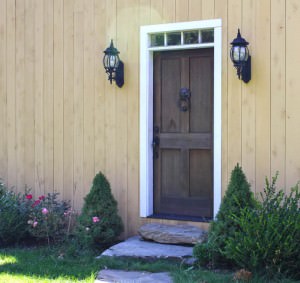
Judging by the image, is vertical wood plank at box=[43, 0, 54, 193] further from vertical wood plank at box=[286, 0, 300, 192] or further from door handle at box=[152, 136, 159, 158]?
vertical wood plank at box=[286, 0, 300, 192]

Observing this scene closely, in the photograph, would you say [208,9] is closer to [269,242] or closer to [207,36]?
[207,36]

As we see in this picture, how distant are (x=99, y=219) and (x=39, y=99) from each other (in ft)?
6.91

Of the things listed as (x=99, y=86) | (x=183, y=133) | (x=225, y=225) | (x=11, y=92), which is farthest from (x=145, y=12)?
(x=225, y=225)

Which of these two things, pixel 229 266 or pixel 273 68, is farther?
pixel 273 68

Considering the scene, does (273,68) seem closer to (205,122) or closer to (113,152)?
(205,122)

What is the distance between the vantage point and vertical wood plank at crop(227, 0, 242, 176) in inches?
238

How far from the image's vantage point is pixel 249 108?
5977 mm

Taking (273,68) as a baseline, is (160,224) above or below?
below

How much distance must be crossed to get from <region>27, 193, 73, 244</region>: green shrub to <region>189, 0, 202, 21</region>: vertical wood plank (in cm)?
281

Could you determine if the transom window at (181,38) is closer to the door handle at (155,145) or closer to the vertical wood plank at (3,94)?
the door handle at (155,145)

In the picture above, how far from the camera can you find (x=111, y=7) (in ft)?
22.5

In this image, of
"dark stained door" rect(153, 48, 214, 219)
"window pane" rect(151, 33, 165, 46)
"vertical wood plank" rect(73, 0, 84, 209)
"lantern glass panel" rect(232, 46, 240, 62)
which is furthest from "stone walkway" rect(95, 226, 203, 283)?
"window pane" rect(151, 33, 165, 46)

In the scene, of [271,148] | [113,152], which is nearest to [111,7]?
[113,152]

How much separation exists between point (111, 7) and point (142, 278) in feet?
11.5
